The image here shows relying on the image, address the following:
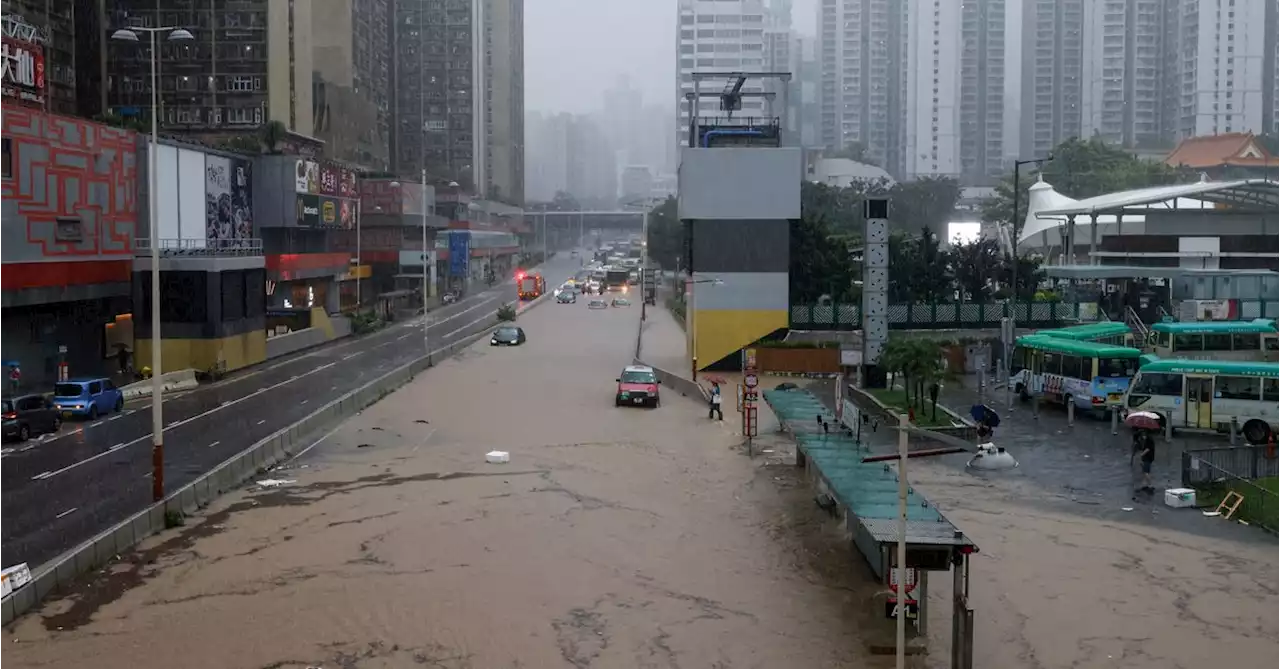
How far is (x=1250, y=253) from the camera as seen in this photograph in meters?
64.6

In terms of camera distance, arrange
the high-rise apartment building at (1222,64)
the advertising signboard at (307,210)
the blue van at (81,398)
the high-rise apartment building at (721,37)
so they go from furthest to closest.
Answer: the high-rise apartment building at (721,37) → the high-rise apartment building at (1222,64) → the advertising signboard at (307,210) → the blue van at (81,398)

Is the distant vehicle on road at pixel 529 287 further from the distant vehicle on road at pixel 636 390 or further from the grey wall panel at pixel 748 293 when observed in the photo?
the distant vehicle on road at pixel 636 390

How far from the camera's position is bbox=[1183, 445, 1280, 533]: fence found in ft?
74.2

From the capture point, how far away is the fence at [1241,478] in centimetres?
2261

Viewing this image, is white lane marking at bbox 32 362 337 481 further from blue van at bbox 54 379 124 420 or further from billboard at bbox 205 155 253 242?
billboard at bbox 205 155 253 242

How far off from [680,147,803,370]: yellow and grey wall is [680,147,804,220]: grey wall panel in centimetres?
4

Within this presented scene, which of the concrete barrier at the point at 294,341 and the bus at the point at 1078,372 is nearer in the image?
the bus at the point at 1078,372

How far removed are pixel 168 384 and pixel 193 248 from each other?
416 inches

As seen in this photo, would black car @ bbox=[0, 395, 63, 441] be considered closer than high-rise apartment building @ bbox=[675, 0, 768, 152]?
Yes

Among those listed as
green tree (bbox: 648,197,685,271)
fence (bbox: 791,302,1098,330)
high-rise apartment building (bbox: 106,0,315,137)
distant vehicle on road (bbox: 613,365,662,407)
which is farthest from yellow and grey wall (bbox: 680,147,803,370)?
green tree (bbox: 648,197,685,271)

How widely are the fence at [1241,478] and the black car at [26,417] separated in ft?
84.9

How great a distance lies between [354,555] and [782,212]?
30.3 metres

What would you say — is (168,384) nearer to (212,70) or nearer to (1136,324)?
(1136,324)

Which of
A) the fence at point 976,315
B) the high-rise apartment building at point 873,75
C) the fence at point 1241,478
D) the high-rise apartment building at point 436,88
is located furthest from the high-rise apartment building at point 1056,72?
the fence at point 1241,478
